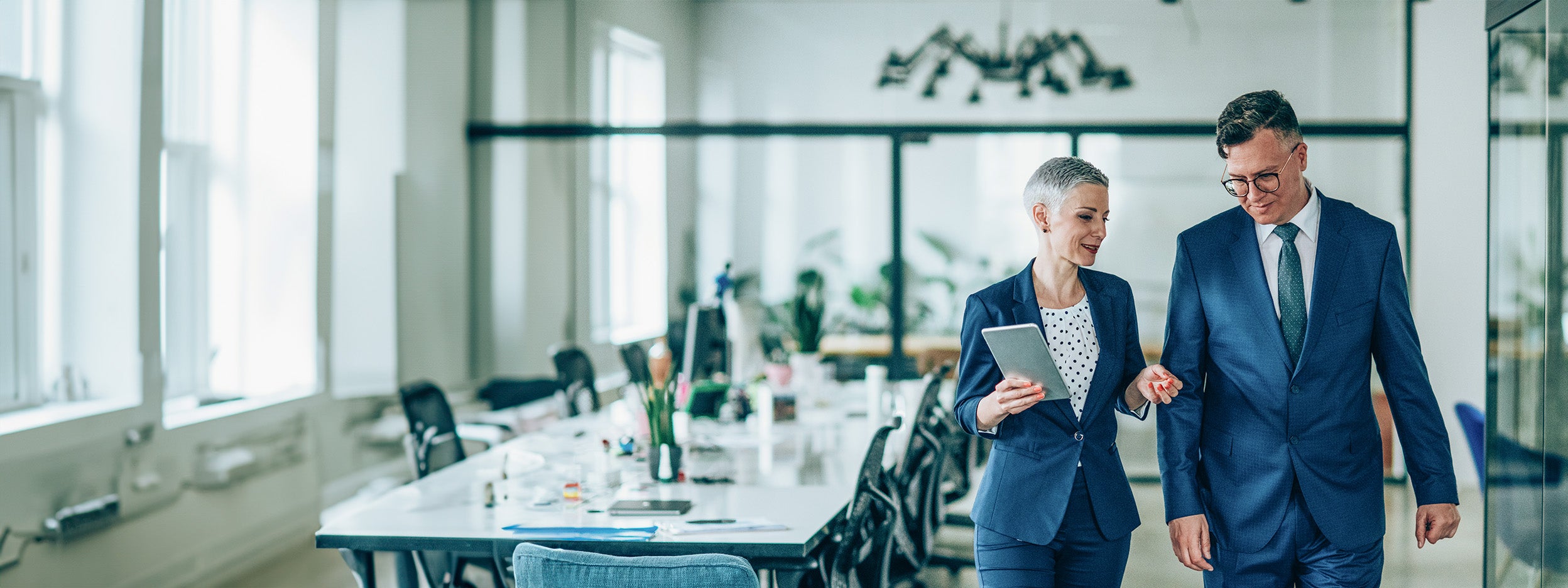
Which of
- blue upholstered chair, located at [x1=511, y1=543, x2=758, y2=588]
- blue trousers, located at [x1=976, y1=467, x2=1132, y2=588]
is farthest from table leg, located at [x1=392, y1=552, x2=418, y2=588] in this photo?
blue trousers, located at [x1=976, y1=467, x2=1132, y2=588]

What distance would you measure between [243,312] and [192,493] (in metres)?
1.15

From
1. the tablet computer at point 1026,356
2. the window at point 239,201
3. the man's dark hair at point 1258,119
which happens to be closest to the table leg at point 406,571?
the tablet computer at point 1026,356

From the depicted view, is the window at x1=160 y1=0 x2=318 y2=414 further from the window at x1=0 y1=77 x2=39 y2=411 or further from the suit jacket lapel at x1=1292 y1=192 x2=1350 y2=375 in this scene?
the suit jacket lapel at x1=1292 y1=192 x2=1350 y2=375

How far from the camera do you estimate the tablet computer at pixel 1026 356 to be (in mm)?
1892

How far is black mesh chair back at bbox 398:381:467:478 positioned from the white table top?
14cm

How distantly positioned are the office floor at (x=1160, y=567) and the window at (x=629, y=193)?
2.64 m

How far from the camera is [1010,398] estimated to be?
76.7 inches

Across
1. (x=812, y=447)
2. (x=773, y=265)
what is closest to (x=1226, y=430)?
(x=812, y=447)

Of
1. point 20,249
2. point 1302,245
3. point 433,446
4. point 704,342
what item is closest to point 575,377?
point 704,342

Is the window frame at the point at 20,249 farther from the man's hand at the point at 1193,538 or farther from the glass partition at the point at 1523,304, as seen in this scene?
the glass partition at the point at 1523,304

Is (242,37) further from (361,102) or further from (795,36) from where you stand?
(795,36)

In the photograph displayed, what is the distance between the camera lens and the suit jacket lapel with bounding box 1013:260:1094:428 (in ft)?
6.74

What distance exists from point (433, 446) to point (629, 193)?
155 inches

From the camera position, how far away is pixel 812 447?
12.4 feet
